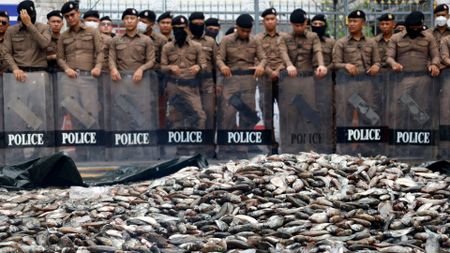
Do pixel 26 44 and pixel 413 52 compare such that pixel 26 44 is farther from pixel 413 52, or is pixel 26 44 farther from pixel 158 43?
pixel 413 52

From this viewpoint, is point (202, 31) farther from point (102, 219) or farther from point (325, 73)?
point (102, 219)

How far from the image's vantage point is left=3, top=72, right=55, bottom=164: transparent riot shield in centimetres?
1298

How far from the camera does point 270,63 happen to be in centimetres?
1429

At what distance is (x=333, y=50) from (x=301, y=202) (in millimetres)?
4967

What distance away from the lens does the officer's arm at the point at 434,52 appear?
13.5 meters

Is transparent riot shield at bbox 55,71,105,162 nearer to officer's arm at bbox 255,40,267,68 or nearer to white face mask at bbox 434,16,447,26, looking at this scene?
officer's arm at bbox 255,40,267,68

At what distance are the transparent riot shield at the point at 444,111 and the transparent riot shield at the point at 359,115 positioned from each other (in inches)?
30.2

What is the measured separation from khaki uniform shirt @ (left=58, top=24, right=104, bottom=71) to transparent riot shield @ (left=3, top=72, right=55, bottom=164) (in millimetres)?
777

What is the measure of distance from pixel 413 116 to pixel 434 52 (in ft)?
3.59

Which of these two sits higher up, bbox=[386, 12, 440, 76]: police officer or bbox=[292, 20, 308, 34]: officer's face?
bbox=[292, 20, 308, 34]: officer's face

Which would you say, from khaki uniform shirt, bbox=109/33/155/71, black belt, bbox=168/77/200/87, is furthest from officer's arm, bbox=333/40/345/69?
khaki uniform shirt, bbox=109/33/155/71

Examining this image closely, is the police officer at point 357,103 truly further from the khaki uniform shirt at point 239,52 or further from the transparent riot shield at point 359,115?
the khaki uniform shirt at point 239,52

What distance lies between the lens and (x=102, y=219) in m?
9.46

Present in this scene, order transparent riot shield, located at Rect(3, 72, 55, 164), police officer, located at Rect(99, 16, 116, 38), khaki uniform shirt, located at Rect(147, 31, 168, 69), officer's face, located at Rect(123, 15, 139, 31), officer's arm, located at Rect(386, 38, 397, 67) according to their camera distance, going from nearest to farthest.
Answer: transparent riot shield, located at Rect(3, 72, 55, 164) → officer's arm, located at Rect(386, 38, 397, 67) → officer's face, located at Rect(123, 15, 139, 31) → khaki uniform shirt, located at Rect(147, 31, 168, 69) → police officer, located at Rect(99, 16, 116, 38)
